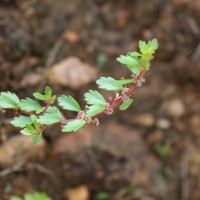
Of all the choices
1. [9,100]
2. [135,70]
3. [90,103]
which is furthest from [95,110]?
[9,100]

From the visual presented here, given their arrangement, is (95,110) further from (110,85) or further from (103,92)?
(103,92)

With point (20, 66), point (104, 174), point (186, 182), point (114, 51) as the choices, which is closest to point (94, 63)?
point (114, 51)

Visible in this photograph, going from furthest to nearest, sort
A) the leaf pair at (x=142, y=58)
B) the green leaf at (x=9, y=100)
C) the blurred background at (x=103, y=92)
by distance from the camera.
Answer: the blurred background at (x=103, y=92) < the green leaf at (x=9, y=100) < the leaf pair at (x=142, y=58)

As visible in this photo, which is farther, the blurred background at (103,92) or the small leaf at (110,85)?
the blurred background at (103,92)

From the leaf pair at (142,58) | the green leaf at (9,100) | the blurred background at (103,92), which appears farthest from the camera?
the blurred background at (103,92)

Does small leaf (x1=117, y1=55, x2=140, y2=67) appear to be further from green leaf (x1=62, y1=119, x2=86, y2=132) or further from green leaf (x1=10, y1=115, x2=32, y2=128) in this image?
green leaf (x1=10, y1=115, x2=32, y2=128)

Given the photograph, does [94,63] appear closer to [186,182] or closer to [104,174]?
[104,174]

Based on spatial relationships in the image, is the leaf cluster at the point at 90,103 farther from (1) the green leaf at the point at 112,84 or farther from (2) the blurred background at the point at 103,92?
(2) the blurred background at the point at 103,92

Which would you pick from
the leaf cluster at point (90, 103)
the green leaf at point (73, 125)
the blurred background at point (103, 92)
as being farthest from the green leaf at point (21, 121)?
the blurred background at point (103, 92)
